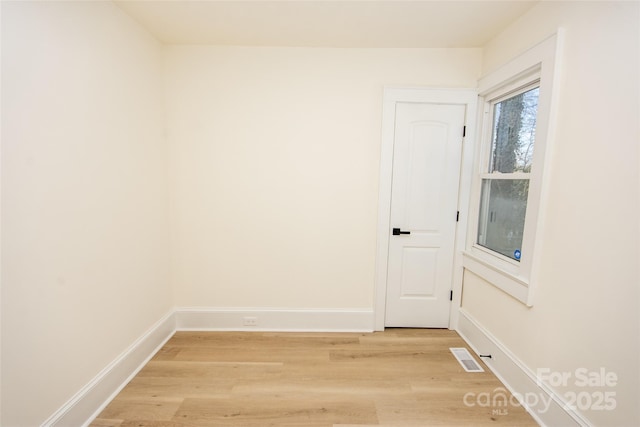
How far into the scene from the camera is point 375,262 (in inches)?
102

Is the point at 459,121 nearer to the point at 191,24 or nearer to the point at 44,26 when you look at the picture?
the point at 191,24

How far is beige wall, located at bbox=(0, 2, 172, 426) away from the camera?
124 cm

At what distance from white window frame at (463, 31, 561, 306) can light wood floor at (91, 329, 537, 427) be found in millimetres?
765

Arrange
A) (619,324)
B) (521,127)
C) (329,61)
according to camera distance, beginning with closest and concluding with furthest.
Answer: (619,324)
(521,127)
(329,61)

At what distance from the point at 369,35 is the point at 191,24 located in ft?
4.52

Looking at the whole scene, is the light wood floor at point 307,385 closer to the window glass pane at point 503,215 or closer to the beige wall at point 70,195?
the beige wall at point 70,195

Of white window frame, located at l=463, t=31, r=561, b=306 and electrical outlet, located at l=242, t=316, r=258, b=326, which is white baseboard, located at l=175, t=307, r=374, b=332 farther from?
white window frame, located at l=463, t=31, r=561, b=306

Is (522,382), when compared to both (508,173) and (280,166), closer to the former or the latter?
(508,173)

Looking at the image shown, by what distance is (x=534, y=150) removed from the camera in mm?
1714

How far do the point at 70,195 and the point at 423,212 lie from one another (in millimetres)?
2597

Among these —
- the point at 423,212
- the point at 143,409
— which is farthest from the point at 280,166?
Result: the point at 143,409

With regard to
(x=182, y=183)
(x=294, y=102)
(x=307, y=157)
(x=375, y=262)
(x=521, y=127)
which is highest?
(x=294, y=102)

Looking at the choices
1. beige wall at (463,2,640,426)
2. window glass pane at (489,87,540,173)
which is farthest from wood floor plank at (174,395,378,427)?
window glass pane at (489,87,540,173)

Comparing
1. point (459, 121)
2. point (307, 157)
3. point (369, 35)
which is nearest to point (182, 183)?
point (307, 157)
